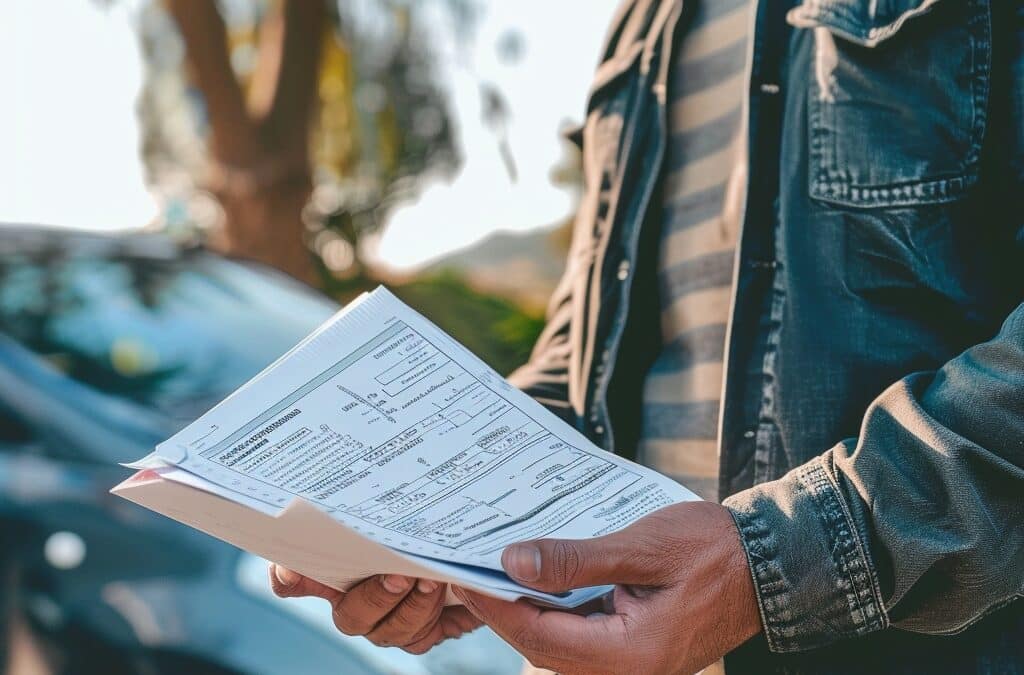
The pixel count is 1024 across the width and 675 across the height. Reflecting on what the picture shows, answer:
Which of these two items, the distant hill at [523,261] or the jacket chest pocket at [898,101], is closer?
the jacket chest pocket at [898,101]

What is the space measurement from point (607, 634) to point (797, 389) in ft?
1.32

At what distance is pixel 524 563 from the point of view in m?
1.03

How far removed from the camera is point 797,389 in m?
1.29

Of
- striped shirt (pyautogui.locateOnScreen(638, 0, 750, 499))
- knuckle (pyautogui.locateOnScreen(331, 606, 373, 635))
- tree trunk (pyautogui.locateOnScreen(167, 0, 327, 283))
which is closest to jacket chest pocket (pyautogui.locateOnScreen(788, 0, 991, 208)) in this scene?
striped shirt (pyautogui.locateOnScreen(638, 0, 750, 499))

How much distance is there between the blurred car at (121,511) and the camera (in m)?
2.15

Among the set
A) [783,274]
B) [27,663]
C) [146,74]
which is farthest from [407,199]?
[783,274]

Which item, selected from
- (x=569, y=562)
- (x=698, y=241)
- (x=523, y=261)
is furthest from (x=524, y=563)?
(x=523, y=261)

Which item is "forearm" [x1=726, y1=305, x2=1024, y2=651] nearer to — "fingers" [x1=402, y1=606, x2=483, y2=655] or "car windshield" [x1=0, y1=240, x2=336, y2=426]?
"fingers" [x1=402, y1=606, x2=483, y2=655]

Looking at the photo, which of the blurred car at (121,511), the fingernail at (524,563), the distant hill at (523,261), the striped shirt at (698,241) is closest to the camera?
the fingernail at (524,563)

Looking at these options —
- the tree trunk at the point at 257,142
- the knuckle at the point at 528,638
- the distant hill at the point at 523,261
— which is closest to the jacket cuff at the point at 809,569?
the knuckle at the point at 528,638

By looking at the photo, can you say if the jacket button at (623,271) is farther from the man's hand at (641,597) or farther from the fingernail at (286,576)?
the fingernail at (286,576)

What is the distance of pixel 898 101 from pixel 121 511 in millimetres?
1753

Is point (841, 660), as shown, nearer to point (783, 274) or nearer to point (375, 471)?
point (783, 274)

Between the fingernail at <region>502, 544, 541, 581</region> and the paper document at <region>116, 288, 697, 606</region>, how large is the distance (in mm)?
22
